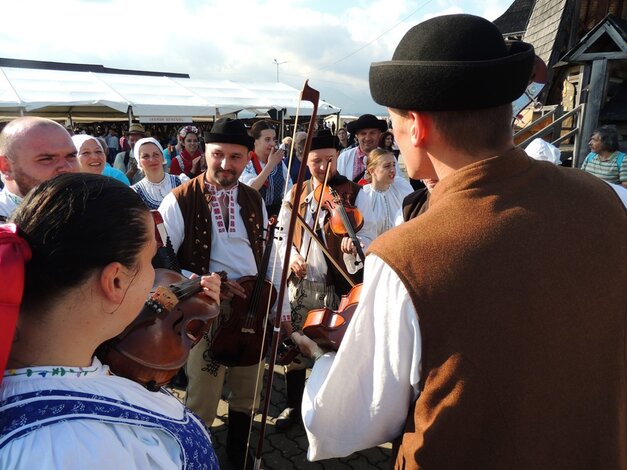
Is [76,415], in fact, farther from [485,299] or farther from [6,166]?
[6,166]

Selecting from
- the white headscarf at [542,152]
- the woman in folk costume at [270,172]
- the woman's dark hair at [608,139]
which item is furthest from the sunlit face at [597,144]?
the woman in folk costume at [270,172]

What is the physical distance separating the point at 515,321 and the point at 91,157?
3938 mm

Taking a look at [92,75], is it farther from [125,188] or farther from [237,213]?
[125,188]

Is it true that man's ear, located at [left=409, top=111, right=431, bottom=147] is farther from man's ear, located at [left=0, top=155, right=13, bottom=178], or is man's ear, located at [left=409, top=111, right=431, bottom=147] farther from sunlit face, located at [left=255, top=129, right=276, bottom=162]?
sunlit face, located at [left=255, top=129, right=276, bottom=162]

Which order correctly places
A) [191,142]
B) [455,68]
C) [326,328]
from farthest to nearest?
[191,142] → [326,328] → [455,68]

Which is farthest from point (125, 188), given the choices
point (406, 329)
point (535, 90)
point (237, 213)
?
point (535, 90)

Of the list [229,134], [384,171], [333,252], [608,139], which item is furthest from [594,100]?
[229,134]

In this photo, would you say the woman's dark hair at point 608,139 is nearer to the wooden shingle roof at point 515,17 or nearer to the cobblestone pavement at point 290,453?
the cobblestone pavement at point 290,453

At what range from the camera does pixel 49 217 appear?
896mm

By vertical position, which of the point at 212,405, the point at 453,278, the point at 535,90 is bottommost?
the point at 212,405

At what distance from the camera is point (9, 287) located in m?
0.77

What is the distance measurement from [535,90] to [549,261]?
8390 millimetres

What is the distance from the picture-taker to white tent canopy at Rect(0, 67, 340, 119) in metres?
10.9

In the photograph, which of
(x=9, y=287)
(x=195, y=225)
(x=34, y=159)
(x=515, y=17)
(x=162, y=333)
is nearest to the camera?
(x=9, y=287)
